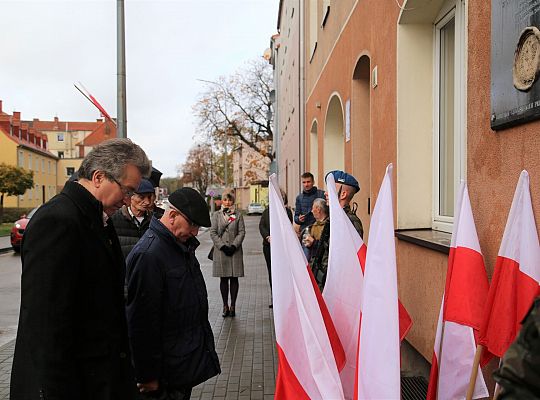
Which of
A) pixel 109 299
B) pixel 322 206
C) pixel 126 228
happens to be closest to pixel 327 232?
pixel 322 206

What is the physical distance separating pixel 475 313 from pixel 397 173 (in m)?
2.37

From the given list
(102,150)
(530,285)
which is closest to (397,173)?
(530,285)

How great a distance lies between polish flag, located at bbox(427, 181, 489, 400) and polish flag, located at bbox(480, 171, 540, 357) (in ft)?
0.80

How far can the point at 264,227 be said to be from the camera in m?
8.72

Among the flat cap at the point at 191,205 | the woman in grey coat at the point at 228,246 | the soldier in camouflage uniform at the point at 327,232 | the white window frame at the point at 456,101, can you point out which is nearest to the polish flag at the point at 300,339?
the flat cap at the point at 191,205

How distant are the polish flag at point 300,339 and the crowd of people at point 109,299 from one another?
513mm

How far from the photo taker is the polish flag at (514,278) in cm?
236

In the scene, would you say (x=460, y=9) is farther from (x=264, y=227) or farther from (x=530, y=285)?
(x=264, y=227)

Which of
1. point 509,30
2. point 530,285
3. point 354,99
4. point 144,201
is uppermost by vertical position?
point 354,99

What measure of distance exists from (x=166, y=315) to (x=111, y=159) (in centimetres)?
97

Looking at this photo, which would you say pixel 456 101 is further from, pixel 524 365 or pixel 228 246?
pixel 228 246

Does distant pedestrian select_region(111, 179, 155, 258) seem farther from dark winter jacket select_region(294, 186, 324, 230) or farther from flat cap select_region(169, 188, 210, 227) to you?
dark winter jacket select_region(294, 186, 324, 230)

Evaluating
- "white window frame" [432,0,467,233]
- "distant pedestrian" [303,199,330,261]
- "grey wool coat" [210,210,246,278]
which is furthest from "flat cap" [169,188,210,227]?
"grey wool coat" [210,210,246,278]

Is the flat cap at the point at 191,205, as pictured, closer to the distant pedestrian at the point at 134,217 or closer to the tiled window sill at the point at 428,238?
the tiled window sill at the point at 428,238
